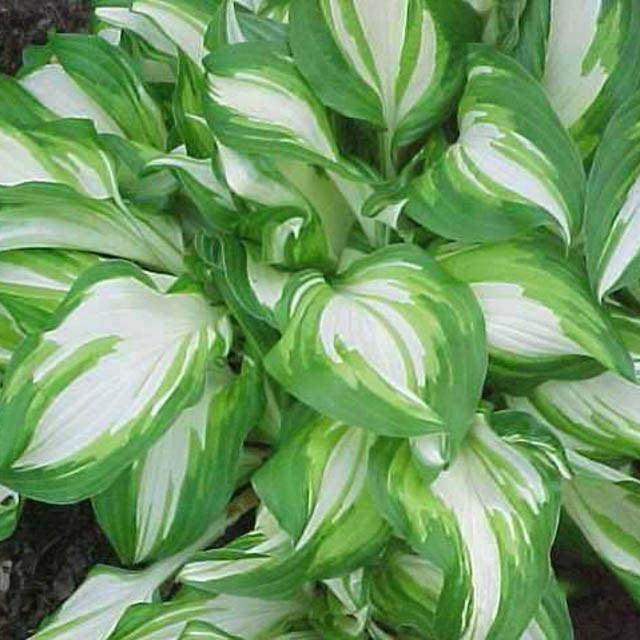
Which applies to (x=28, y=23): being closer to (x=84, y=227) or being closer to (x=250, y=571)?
(x=84, y=227)

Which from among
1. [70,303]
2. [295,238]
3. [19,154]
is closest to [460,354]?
[295,238]

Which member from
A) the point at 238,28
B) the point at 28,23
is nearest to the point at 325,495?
the point at 238,28

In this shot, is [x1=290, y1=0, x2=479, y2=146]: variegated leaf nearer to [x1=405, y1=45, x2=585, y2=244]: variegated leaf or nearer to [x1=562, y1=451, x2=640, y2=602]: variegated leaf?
[x1=405, y1=45, x2=585, y2=244]: variegated leaf

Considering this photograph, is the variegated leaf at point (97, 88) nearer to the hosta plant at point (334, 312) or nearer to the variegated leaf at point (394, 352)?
the hosta plant at point (334, 312)

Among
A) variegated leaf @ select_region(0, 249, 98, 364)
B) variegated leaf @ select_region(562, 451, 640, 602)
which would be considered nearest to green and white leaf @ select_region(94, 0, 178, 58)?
variegated leaf @ select_region(0, 249, 98, 364)

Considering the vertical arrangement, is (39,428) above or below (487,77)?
below

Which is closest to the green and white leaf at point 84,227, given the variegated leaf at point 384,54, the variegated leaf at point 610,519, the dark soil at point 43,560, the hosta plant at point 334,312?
the hosta plant at point 334,312

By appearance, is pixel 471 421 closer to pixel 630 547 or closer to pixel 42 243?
pixel 630 547
